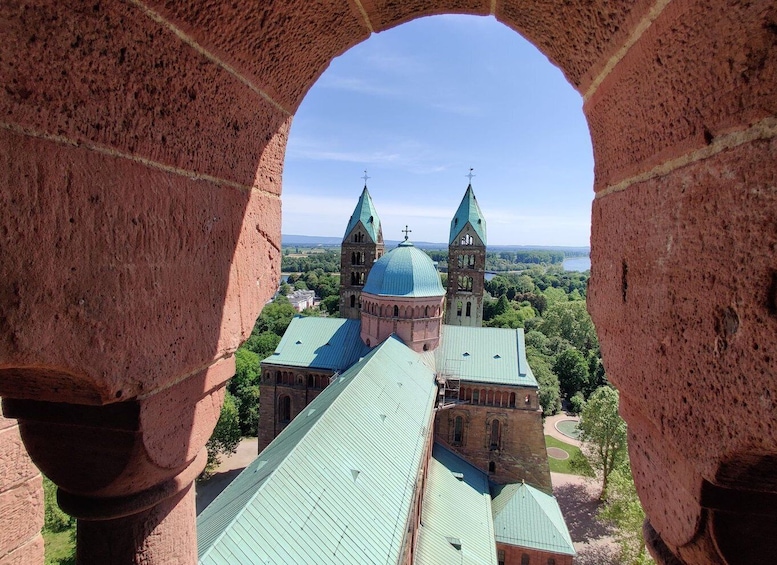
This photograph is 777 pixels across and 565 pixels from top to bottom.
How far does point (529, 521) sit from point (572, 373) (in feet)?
87.8

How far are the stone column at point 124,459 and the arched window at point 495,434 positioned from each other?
2138 cm

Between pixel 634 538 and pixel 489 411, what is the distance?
751cm

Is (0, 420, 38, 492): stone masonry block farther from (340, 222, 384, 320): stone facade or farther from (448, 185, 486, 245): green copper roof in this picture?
(448, 185, 486, 245): green copper roof

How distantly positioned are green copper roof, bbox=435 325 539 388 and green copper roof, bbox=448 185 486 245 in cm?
945

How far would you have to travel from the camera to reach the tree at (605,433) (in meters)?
24.0

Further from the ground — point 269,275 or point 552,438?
point 269,275

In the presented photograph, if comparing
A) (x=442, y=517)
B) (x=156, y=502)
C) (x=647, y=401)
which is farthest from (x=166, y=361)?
Answer: (x=442, y=517)

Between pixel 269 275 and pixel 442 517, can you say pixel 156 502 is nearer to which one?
pixel 269 275

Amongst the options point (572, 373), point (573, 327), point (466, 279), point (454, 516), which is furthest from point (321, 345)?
point (573, 327)

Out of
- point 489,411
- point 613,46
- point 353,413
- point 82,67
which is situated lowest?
point 489,411

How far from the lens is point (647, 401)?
1.82 m

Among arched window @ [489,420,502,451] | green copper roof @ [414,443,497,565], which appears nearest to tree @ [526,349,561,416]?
arched window @ [489,420,502,451]

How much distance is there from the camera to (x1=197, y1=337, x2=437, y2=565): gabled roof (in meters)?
8.25

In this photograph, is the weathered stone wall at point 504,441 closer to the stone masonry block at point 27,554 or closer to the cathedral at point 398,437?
the cathedral at point 398,437
